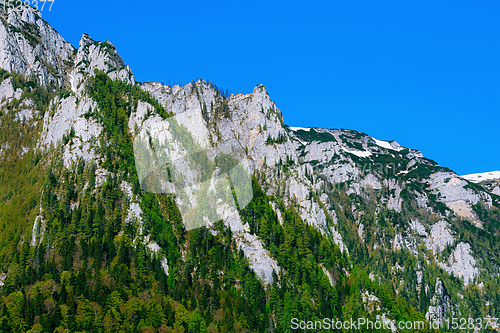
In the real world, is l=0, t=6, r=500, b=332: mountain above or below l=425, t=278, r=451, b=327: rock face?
above

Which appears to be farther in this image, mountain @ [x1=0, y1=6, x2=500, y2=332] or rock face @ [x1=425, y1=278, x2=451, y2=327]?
rock face @ [x1=425, y1=278, x2=451, y2=327]

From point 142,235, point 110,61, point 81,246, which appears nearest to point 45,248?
point 81,246

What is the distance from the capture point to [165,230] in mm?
124000

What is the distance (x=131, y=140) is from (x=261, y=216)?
1833 inches

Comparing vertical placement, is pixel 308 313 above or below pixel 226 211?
below

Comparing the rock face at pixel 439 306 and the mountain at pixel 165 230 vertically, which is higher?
the mountain at pixel 165 230

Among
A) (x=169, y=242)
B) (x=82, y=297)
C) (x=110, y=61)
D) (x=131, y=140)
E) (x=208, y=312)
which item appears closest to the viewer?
(x=82, y=297)

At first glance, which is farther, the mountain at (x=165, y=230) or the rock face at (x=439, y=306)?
the rock face at (x=439, y=306)

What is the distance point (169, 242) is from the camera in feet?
398

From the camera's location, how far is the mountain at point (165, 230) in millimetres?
98812

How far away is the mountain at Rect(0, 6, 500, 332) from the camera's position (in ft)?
324

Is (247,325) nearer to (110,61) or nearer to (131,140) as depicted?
(131,140)

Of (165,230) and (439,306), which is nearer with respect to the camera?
(165,230)

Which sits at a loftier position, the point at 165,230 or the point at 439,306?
the point at 165,230
